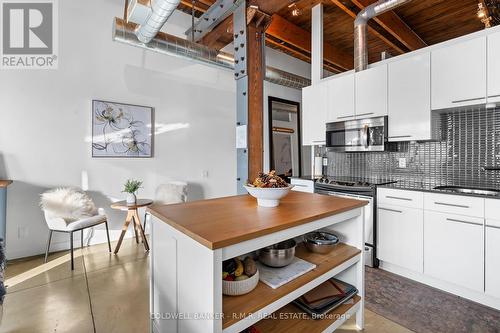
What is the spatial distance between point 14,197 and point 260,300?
11.1 feet

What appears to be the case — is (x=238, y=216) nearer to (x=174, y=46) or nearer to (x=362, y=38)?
(x=174, y=46)

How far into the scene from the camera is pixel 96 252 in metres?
3.15

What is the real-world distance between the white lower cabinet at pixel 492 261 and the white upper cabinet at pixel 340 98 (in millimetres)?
1811

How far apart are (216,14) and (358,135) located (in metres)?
2.25

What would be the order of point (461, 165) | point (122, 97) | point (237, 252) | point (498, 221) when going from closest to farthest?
point (237, 252), point (498, 221), point (461, 165), point (122, 97)

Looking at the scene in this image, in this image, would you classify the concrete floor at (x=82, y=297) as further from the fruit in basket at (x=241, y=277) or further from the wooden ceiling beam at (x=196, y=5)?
the wooden ceiling beam at (x=196, y=5)

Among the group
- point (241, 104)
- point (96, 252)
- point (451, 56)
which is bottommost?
point (96, 252)

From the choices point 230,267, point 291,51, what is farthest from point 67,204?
point 291,51

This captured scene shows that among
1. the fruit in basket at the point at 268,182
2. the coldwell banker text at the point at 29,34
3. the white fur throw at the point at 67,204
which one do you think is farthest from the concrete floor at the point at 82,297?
the coldwell banker text at the point at 29,34

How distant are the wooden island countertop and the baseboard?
1.42 meters

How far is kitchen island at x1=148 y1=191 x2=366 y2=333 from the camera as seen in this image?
3.32ft

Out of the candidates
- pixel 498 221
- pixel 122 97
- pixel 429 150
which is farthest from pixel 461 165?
pixel 122 97

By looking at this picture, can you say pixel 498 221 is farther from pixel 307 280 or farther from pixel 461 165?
pixel 307 280

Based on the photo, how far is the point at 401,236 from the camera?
8.20 ft
